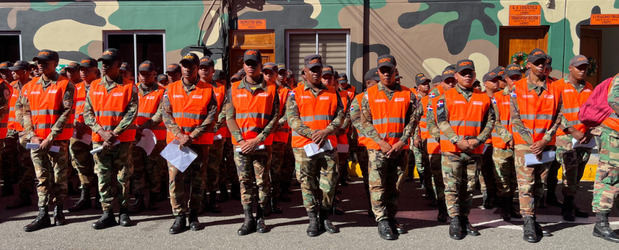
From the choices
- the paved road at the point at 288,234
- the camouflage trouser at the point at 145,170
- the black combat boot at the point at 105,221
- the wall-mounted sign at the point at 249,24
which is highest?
the wall-mounted sign at the point at 249,24

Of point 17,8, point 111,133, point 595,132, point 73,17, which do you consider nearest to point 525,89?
point 595,132

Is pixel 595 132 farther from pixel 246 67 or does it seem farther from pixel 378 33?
pixel 378 33

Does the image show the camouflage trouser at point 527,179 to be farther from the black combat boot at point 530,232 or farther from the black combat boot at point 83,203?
the black combat boot at point 83,203

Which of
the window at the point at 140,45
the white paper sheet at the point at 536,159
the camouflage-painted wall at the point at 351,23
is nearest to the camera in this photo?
the white paper sheet at the point at 536,159

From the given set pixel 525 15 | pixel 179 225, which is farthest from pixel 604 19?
pixel 179 225

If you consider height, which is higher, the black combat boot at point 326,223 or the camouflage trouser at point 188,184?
the camouflage trouser at point 188,184

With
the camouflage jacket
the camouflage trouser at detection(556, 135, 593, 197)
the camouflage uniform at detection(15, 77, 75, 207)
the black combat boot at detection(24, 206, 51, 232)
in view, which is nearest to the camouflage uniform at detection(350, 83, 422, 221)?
the camouflage trouser at detection(556, 135, 593, 197)

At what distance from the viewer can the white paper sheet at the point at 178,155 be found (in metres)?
5.21

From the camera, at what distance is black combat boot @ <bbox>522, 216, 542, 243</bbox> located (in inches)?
195

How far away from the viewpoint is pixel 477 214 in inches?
246

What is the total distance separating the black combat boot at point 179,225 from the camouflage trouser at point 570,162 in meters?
5.19

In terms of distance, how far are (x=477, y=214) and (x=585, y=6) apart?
321 inches

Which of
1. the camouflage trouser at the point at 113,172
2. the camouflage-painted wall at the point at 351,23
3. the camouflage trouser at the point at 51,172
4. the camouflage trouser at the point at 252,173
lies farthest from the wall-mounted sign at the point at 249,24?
the camouflage trouser at the point at 252,173

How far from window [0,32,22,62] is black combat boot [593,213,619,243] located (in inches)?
548
